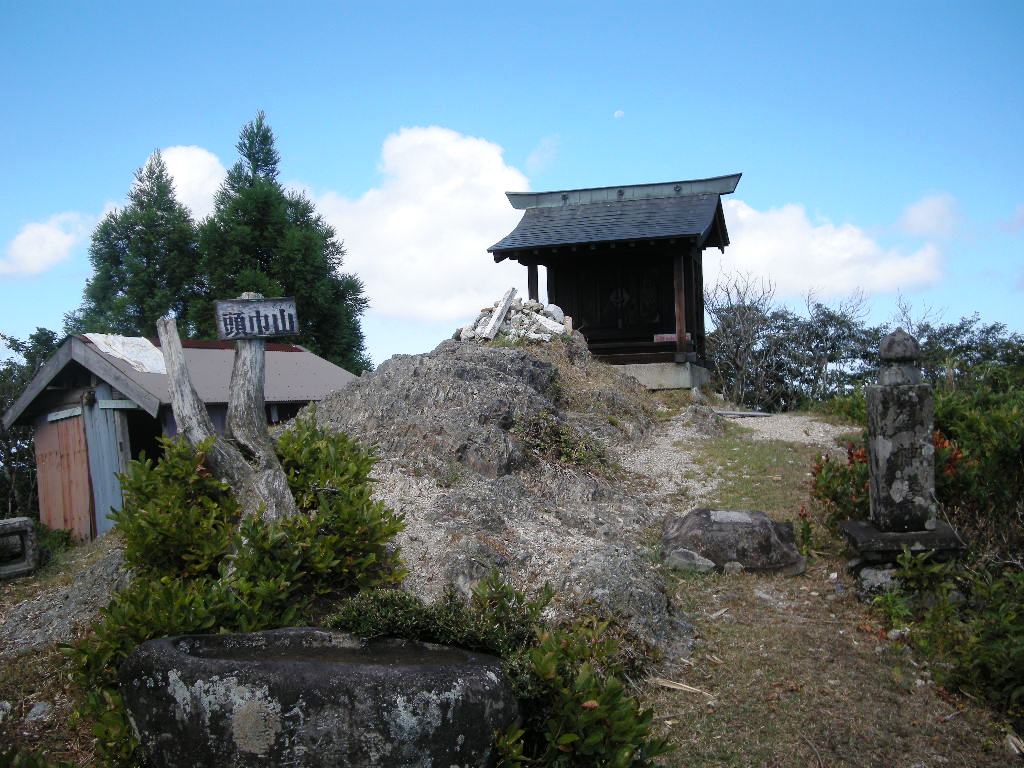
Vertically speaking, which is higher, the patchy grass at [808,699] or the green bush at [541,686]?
the green bush at [541,686]

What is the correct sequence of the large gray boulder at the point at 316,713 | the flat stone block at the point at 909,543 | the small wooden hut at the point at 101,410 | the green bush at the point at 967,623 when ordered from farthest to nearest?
the small wooden hut at the point at 101,410 → the flat stone block at the point at 909,543 → the green bush at the point at 967,623 → the large gray boulder at the point at 316,713

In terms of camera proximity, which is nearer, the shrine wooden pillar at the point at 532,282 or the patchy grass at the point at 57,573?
the patchy grass at the point at 57,573

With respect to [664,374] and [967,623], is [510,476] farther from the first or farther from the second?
[664,374]

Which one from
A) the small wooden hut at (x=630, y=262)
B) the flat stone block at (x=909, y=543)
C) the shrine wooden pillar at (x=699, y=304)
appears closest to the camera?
the flat stone block at (x=909, y=543)

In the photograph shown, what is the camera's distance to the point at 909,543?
6.06m

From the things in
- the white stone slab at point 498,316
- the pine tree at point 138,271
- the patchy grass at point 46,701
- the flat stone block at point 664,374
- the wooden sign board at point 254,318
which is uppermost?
the pine tree at point 138,271

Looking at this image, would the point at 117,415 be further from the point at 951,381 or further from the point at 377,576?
the point at 951,381

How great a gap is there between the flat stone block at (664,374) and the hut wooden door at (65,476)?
9.20 meters

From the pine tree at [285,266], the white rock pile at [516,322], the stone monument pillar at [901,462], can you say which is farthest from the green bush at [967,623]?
the pine tree at [285,266]

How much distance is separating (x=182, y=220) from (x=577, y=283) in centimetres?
1190

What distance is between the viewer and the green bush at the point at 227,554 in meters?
4.08

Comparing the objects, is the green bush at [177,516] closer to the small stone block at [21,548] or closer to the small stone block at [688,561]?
the small stone block at [688,561]

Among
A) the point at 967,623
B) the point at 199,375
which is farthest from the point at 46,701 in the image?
the point at 199,375

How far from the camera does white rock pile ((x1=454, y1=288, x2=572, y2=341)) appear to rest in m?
14.0
